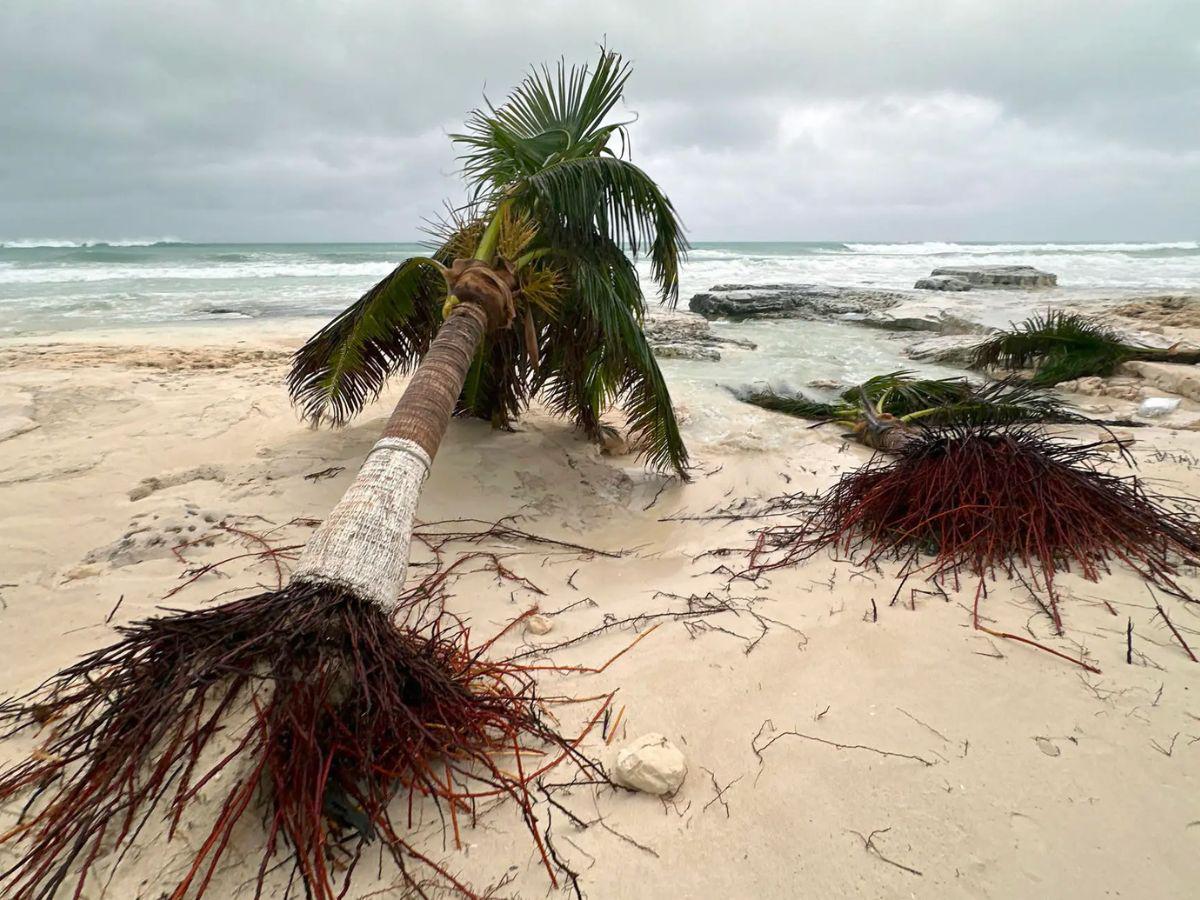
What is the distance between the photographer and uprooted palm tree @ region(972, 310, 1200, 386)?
7105mm

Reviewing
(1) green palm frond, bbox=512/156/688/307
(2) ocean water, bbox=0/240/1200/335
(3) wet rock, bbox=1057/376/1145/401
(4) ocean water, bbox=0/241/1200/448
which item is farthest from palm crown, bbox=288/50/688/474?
(2) ocean water, bbox=0/240/1200/335

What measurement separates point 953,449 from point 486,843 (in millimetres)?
2869

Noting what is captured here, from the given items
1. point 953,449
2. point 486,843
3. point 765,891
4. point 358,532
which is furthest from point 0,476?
point 953,449

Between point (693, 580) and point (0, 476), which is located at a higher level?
point (0, 476)

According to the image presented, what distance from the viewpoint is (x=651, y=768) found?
1654mm

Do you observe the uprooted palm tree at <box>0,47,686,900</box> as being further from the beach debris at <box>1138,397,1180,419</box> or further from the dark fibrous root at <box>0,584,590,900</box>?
the beach debris at <box>1138,397,1180,419</box>

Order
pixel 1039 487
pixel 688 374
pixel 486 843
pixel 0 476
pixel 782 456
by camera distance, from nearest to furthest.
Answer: pixel 486 843
pixel 1039 487
pixel 0 476
pixel 782 456
pixel 688 374

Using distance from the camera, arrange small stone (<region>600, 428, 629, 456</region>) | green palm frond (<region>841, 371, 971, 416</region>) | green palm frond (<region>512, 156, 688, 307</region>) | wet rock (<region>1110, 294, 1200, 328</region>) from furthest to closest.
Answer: wet rock (<region>1110, 294, 1200, 328</region>), green palm frond (<region>841, 371, 971, 416</region>), small stone (<region>600, 428, 629, 456</region>), green palm frond (<region>512, 156, 688, 307</region>)

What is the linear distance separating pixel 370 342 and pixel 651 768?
3441 mm

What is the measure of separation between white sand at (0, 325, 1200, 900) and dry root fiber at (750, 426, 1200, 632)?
0.58 ft

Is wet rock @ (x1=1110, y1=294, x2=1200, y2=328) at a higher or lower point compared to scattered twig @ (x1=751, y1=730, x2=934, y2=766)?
higher

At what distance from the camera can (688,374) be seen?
8.32m

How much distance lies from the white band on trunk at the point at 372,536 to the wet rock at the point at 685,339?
263 inches

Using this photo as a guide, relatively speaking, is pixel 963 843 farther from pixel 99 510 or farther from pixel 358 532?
pixel 99 510
